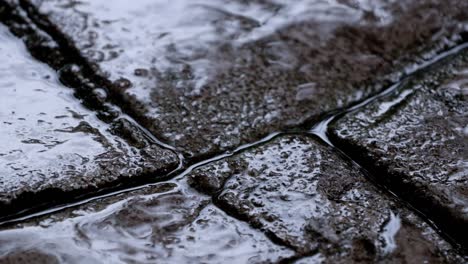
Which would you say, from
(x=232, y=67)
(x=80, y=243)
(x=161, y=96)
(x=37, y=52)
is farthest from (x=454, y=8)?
(x=80, y=243)

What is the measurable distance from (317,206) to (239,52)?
0.68 m

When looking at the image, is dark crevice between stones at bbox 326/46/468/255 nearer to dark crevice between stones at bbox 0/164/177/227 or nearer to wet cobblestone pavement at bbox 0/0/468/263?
wet cobblestone pavement at bbox 0/0/468/263

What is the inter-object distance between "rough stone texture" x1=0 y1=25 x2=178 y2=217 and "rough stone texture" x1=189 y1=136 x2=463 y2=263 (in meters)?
0.17

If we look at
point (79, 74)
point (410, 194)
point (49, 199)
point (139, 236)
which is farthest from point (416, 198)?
point (79, 74)

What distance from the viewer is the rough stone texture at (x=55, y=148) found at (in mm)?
1427

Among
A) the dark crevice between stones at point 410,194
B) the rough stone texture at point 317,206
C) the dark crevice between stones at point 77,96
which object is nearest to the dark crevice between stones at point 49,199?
the dark crevice between stones at point 77,96

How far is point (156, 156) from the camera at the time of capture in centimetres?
157

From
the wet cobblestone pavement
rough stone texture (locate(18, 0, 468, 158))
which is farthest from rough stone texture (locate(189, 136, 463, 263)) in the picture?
rough stone texture (locate(18, 0, 468, 158))

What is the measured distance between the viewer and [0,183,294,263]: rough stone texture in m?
1.30

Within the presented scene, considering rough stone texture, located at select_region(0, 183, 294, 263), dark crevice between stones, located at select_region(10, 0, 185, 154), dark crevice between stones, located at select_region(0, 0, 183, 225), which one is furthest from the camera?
dark crevice between stones, located at select_region(10, 0, 185, 154)

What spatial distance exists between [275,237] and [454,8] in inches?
54.1

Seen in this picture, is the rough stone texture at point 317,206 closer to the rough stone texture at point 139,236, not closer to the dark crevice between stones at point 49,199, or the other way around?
the rough stone texture at point 139,236

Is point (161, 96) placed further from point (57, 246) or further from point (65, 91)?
point (57, 246)

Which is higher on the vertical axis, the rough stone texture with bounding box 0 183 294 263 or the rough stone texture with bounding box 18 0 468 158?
the rough stone texture with bounding box 18 0 468 158
